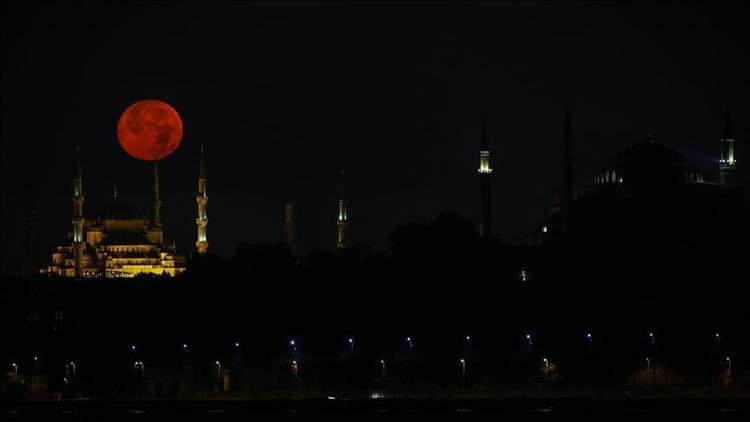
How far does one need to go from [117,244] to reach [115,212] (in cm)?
454

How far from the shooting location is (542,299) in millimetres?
96438

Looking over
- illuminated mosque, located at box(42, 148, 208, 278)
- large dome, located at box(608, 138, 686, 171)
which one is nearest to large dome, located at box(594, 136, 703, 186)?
large dome, located at box(608, 138, 686, 171)

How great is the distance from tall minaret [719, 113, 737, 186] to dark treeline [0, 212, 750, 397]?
18113 mm

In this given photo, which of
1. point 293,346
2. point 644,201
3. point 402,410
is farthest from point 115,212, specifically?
point 402,410

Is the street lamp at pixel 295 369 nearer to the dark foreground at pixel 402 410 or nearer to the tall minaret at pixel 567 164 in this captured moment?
the dark foreground at pixel 402 410

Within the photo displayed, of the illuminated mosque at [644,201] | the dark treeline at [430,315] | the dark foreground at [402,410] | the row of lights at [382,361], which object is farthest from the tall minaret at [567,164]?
the dark foreground at [402,410]

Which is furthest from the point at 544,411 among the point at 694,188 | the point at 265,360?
the point at 694,188

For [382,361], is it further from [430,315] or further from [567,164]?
[567,164]

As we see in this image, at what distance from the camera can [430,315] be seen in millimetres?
93938

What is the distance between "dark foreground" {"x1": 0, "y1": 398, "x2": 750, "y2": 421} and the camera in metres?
71.6

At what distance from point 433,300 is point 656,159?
103ft

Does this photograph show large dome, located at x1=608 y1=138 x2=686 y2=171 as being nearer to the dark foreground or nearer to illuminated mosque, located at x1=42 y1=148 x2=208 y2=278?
illuminated mosque, located at x1=42 y1=148 x2=208 y2=278

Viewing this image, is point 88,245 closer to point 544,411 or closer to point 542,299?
point 542,299

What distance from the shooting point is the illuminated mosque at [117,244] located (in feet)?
480
